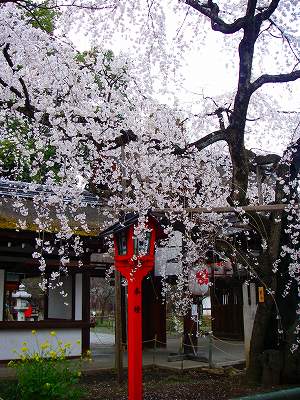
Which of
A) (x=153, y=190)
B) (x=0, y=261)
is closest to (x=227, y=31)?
(x=153, y=190)

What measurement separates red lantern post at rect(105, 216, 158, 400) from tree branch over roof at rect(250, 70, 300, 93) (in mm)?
2544

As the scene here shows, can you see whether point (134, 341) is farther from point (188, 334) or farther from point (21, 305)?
point (188, 334)

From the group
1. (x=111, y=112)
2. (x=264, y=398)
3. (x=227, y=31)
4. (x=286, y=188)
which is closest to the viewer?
(x=264, y=398)

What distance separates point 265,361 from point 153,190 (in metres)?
3.56

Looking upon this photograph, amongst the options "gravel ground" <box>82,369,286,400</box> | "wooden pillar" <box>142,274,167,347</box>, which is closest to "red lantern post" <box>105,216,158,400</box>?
"gravel ground" <box>82,369,286,400</box>

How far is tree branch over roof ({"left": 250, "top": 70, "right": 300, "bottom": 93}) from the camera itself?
6234 millimetres

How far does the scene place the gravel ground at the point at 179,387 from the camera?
7582 millimetres

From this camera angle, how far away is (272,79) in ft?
21.0

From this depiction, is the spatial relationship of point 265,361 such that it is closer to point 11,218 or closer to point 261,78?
point 261,78

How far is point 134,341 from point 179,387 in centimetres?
211

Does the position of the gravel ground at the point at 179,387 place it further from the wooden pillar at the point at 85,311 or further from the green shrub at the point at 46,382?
the green shrub at the point at 46,382

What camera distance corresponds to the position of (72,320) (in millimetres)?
11633

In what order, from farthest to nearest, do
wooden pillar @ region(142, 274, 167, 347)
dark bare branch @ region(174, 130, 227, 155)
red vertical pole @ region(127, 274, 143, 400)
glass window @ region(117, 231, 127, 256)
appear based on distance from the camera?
wooden pillar @ region(142, 274, 167, 347) < glass window @ region(117, 231, 127, 256) < red vertical pole @ region(127, 274, 143, 400) < dark bare branch @ region(174, 130, 227, 155)

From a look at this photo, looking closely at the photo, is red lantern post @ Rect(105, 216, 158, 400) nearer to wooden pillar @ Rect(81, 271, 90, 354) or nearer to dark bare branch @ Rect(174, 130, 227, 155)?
dark bare branch @ Rect(174, 130, 227, 155)
